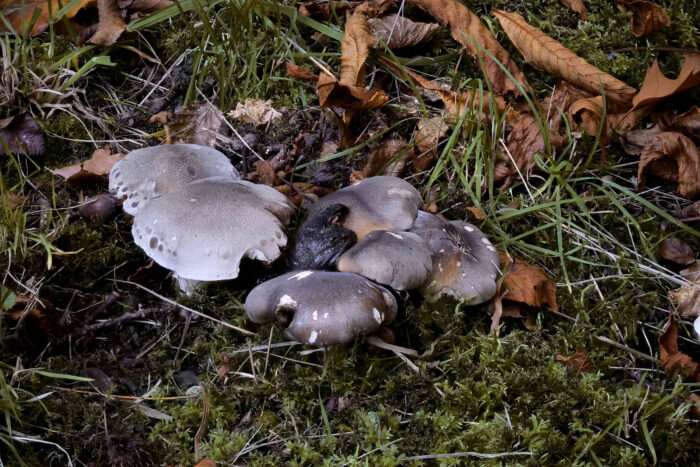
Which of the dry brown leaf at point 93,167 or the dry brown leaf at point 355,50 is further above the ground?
the dry brown leaf at point 355,50

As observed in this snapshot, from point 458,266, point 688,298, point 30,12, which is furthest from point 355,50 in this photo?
point 688,298

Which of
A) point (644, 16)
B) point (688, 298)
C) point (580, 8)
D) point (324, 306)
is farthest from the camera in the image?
point (580, 8)

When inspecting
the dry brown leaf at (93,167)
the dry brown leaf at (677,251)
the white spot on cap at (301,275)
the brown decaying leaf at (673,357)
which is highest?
the white spot on cap at (301,275)

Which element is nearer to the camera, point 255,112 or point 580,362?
point 580,362

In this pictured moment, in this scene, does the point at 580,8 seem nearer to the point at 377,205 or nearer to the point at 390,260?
the point at 377,205

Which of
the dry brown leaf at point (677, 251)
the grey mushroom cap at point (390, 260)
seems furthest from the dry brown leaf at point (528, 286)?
the dry brown leaf at point (677, 251)

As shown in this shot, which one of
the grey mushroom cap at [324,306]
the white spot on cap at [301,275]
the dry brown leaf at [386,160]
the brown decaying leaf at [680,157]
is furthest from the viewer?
the dry brown leaf at [386,160]

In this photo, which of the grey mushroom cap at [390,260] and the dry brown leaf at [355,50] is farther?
the dry brown leaf at [355,50]

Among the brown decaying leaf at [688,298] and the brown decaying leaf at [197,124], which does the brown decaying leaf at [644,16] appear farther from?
the brown decaying leaf at [197,124]
